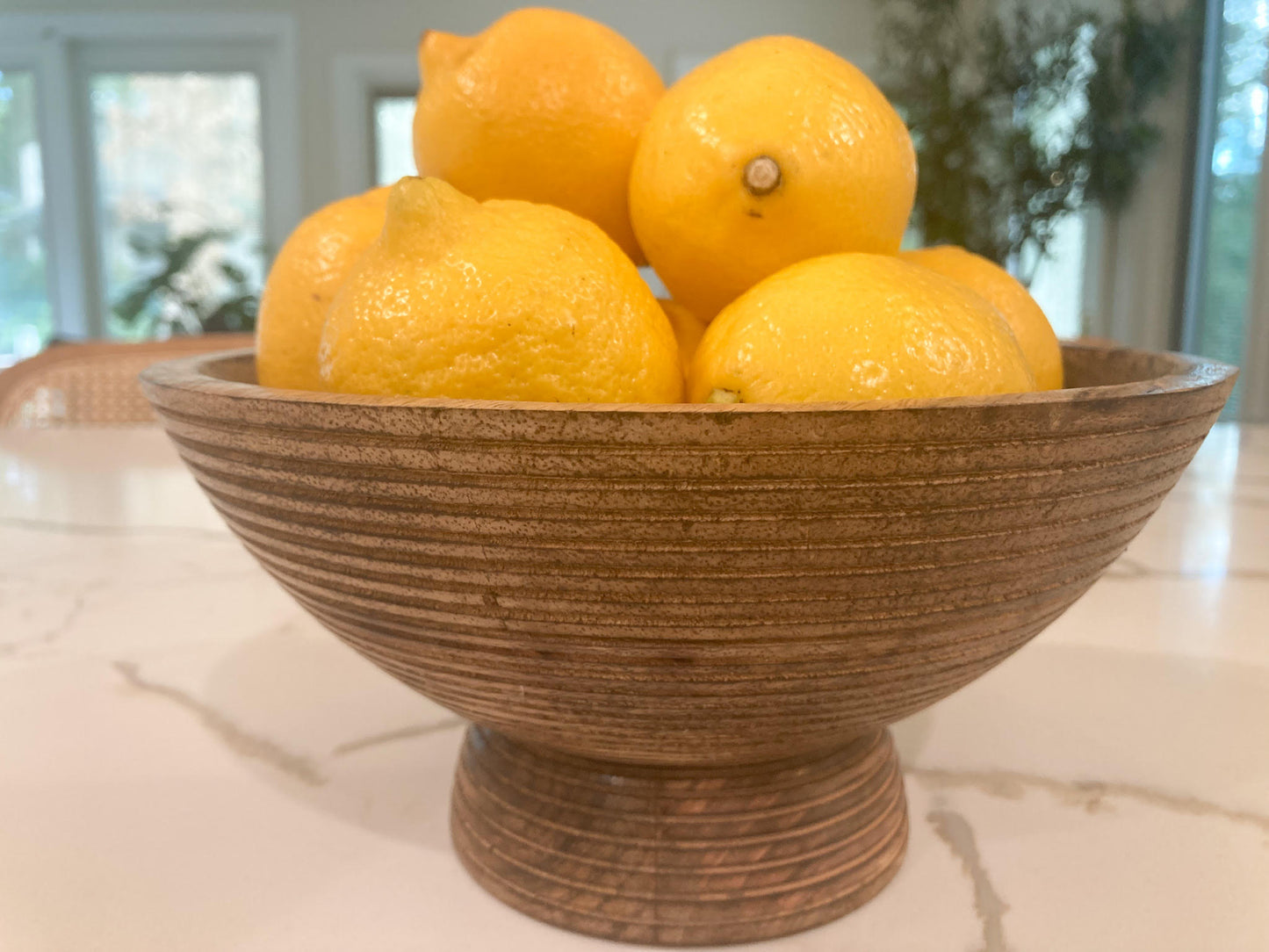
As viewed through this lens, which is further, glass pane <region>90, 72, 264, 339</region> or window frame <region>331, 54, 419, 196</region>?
glass pane <region>90, 72, 264, 339</region>

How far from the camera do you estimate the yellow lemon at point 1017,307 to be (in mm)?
412

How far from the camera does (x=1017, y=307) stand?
42 centimetres

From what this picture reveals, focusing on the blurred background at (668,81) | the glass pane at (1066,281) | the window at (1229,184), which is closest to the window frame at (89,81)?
the blurred background at (668,81)

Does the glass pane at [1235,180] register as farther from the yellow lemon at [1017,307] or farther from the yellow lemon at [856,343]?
the yellow lemon at [856,343]

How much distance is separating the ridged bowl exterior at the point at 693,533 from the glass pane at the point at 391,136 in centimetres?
464

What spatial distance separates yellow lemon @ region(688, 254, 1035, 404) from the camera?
0.29 m

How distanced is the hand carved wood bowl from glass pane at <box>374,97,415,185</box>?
15.2 feet

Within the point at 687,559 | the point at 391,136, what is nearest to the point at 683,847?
the point at 687,559

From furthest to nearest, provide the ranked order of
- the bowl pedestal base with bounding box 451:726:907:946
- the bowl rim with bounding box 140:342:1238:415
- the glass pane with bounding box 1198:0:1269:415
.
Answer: the glass pane with bounding box 1198:0:1269:415 → the bowl pedestal base with bounding box 451:726:907:946 → the bowl rim with bounding box 140:342:1238:415

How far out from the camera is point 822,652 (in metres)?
0.27

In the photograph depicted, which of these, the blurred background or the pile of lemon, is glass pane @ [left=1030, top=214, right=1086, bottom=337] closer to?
the blurred background

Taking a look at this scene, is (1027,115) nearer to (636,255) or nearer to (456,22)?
(456,22)

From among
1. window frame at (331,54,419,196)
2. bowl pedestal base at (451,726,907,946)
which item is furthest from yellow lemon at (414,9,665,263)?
window frame at (331,54,419,196)

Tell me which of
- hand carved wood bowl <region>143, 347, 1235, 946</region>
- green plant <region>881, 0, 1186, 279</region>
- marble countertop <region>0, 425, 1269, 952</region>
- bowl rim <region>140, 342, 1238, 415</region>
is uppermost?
green plant <region>881, 0, 1186, 279</region>
